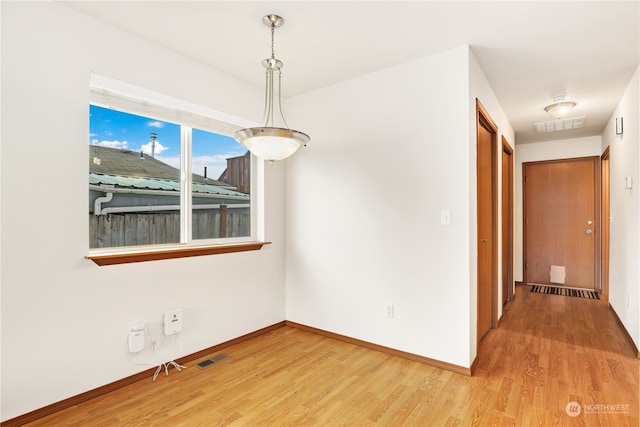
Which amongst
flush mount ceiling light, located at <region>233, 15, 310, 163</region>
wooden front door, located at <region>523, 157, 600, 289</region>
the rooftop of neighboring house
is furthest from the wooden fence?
wooden front door, located at <region>523, 157, 600, 289</region>

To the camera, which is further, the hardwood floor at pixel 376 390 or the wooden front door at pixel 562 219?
the wooden front door at pixel 562 219

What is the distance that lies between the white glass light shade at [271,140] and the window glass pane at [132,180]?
1.16m

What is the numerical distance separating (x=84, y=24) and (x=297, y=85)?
1731 millimetres

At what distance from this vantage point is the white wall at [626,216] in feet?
9.82

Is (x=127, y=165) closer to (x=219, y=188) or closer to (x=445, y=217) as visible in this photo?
(x=219, y=188)

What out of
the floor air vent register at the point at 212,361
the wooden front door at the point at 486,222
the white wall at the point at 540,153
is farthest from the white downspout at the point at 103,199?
the white wall at the point at 540,153

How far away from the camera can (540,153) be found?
18.7 feet

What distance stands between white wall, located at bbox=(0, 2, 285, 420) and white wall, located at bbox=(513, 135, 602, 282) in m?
5.49

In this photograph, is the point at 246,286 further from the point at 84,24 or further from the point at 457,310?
the point at 84,24

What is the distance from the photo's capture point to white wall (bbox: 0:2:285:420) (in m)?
1.91

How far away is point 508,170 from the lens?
4699mm

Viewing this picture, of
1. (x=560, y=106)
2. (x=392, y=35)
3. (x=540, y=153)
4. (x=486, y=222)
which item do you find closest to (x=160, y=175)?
(x=392, y=35)

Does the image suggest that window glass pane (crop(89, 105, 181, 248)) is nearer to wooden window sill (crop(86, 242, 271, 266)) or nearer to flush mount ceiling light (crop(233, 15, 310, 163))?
wooden window sill (crop(86, 242, 271, 266))

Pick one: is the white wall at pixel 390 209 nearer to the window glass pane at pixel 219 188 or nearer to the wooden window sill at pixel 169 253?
the window glass pane at pixel 219 188
